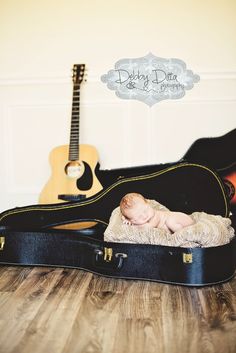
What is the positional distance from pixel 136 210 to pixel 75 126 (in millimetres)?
1039

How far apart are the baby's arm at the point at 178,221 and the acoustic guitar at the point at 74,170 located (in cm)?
78

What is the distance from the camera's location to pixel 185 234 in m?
1.55

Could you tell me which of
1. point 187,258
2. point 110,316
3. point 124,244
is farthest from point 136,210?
point 110,316

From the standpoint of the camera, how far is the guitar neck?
8.14 feet

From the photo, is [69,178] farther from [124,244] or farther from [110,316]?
[110,316]

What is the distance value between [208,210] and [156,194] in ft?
0.96

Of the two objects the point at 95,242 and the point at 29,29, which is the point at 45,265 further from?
the point at 29,29

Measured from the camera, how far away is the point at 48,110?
280 cm

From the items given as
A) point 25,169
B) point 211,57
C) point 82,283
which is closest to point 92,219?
point 82,283

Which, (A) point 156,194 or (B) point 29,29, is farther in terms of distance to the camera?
(B) point 29,29

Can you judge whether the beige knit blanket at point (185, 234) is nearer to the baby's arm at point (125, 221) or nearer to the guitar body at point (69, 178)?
the baby's arm at point (125, 221)

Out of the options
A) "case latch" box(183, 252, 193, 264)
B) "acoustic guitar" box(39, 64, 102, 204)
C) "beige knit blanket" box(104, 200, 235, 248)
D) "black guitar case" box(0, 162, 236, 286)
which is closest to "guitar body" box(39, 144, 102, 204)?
"acoustic guitar" box(39, 64, 102, 204)

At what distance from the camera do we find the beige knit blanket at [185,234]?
60.6 inches

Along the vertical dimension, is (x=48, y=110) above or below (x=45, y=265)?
above
